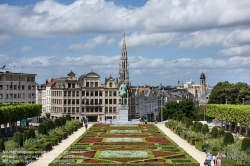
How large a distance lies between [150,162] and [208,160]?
5.04 meters

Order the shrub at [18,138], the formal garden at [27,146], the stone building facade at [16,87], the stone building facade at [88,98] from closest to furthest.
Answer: the formal garden at [27,146]
the shrub at [18,138]
the stone building facade at [16,87]
the stone building facade at [88,98]

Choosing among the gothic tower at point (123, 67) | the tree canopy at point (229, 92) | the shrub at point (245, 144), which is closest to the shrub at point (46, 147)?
the shrub at point (245, 144)

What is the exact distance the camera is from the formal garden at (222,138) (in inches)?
1558

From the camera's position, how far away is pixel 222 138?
51906mm

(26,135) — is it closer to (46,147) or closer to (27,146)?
(27,146)

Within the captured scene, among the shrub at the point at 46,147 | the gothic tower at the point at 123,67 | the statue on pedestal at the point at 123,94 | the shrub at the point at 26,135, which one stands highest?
the gothic tower at the point at 123,67

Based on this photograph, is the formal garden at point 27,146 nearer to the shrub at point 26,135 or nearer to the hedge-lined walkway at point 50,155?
the shrub at point 26,135

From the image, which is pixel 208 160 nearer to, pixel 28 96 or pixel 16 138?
pixel 16 138

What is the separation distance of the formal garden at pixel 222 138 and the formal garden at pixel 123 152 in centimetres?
289

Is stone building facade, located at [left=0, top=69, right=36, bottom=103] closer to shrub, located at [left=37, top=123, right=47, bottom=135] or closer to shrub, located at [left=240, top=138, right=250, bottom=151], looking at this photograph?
shrub, located at [left=37, top=123, right=47, bottom=135]

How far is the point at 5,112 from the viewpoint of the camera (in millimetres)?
71875

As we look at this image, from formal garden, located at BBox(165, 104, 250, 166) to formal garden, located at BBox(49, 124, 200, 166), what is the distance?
2894mm

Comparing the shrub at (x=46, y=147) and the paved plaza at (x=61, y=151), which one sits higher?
the shrub at (x=46, y=147)

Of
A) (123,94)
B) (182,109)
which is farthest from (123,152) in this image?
(182,109)
